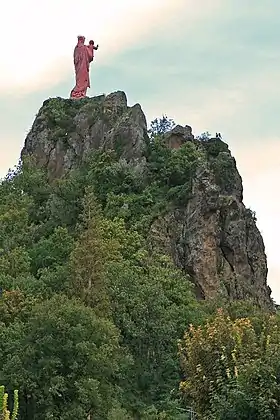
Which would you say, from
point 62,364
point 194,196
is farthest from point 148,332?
point 194,196

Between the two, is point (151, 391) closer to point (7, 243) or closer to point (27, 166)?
point (7, 243)

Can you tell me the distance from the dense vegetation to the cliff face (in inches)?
36.6

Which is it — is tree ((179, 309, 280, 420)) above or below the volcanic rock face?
below

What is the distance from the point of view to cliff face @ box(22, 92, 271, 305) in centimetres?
4569

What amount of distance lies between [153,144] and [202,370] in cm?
3437

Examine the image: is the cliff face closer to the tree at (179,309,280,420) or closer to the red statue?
the red statue

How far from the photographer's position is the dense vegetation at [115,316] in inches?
736

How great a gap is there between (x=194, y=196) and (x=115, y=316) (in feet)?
40.8

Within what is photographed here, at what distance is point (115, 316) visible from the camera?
118ft

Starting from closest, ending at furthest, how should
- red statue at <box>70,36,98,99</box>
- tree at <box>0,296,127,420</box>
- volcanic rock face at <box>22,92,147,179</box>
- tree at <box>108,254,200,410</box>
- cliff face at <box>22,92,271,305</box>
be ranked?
tree at <box>0,296,127,420</box> < tree at <box>108,254,200,410</box> < cliff face at <box>22,92,271,305</box> < volcanic rock face at <box>22,92,147,179</box> < red statue at <box>70,36,98,99</box>

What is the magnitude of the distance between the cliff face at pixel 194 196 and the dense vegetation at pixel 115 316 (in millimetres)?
929

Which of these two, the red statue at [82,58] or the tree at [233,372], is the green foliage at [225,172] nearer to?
the red statue at [82,58]

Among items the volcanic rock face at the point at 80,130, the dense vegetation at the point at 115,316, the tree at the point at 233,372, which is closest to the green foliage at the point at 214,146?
the dense vegetation at the point at 115,316

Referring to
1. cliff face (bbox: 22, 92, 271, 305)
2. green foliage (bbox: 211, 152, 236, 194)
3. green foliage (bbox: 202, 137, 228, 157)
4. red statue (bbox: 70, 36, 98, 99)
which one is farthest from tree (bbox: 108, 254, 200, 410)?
red statue (bbox: 70, 36, 98, 99)
